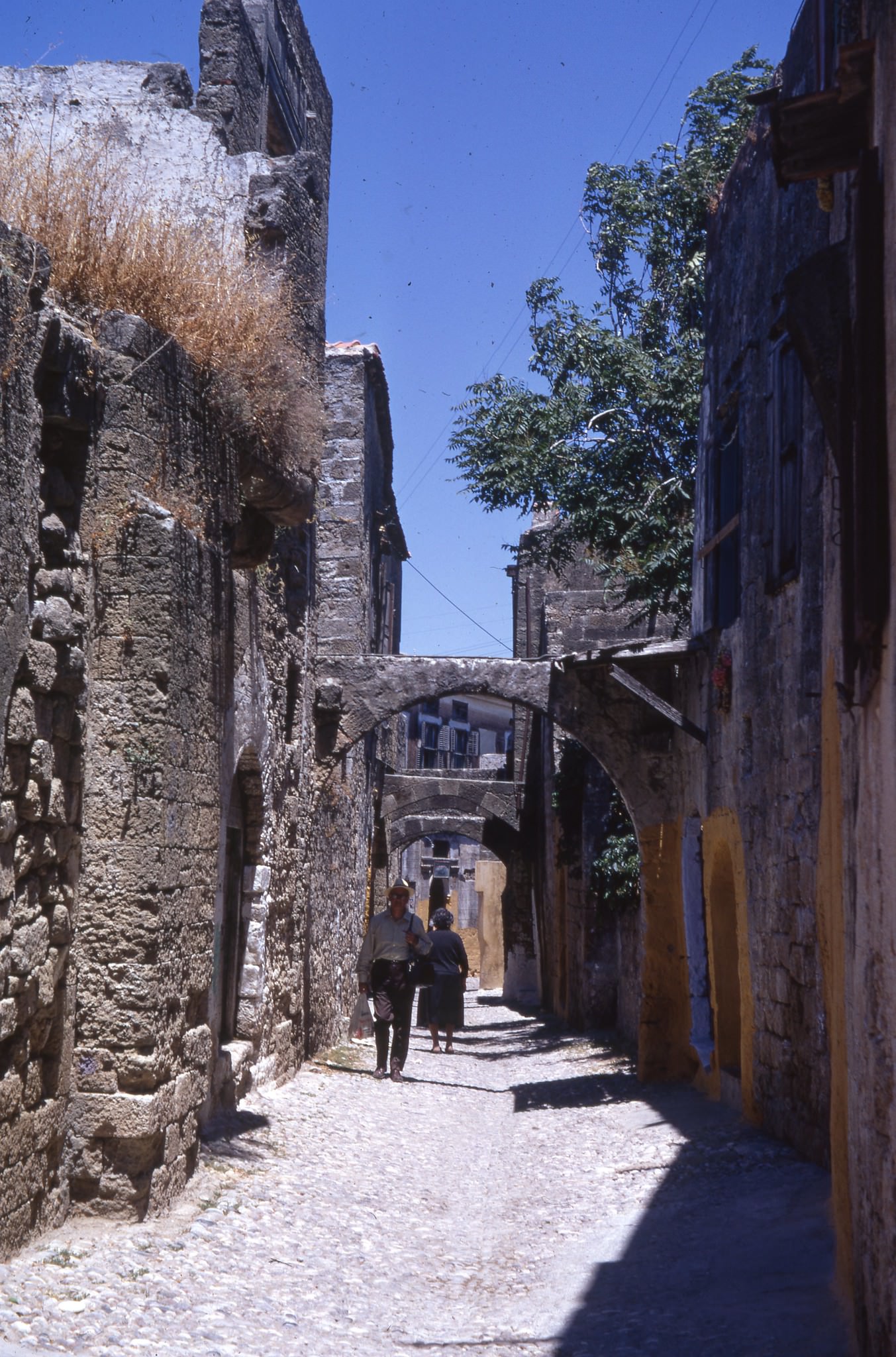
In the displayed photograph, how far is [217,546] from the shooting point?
20.0ft

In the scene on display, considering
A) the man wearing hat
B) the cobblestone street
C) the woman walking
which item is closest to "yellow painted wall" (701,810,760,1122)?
the cobblestone street

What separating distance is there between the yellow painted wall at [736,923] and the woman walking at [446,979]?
4522 mm

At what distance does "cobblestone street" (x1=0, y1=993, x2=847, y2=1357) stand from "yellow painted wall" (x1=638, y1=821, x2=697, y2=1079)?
1.51 m

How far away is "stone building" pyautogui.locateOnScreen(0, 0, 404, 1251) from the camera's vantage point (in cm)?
440

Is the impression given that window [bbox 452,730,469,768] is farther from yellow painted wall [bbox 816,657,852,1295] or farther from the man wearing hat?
yellow painted wall [bbox 816,657,852,1295]

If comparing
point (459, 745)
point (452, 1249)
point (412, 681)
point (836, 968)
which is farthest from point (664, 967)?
point (459, 745)

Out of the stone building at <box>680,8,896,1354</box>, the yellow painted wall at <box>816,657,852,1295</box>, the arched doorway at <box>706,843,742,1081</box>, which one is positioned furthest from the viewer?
the arched doorway at <box>706,843,742,1081</box>

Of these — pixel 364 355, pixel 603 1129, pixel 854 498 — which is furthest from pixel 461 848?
pixel 854 498

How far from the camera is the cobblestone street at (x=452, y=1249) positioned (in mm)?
4254

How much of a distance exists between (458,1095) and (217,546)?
6.04 meters

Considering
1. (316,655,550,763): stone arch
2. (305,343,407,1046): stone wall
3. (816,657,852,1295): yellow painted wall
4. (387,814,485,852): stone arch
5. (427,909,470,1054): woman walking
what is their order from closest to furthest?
(816,657,852,1295): yellow painted wall < (305,343,407,1046): stone wall < (316,655,550,763): stone arch < (427,909,470,1054): woman walking < (387,814,485,852): stone arch

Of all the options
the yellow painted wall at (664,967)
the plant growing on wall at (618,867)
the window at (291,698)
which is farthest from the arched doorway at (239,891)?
the plant growing on wall at (618,867)

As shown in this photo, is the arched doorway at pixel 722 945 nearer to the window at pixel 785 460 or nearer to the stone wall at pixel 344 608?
the window at pixel 785 460

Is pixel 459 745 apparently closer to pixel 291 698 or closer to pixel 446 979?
pixel 446 979
